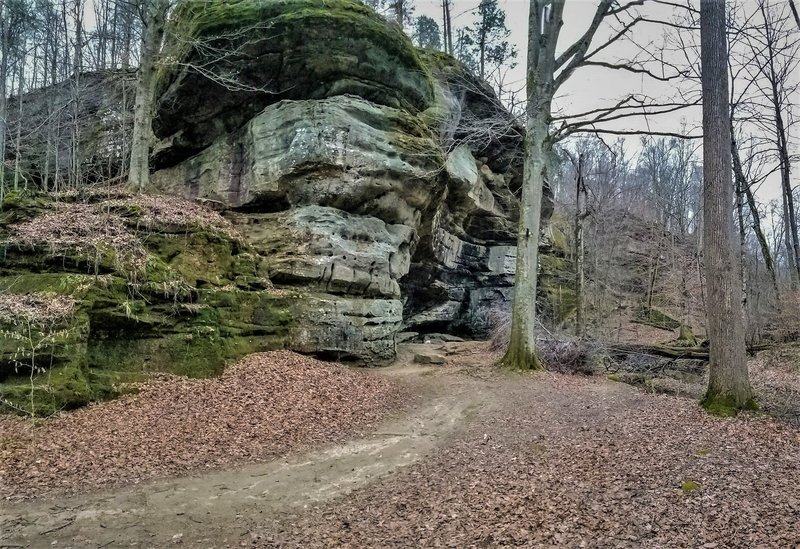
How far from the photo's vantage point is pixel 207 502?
5.18 metres

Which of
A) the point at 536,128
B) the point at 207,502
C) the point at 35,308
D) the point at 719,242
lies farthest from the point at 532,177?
the point at 35,308

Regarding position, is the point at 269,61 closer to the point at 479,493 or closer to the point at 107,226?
the point at 107,226

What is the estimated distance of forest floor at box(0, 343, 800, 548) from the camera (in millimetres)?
4094

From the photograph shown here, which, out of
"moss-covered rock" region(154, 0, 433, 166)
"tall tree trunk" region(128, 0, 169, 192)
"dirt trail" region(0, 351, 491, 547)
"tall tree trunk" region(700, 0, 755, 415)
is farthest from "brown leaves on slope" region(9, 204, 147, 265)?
"tall tree trunk" region(700, 0, 755, 415)

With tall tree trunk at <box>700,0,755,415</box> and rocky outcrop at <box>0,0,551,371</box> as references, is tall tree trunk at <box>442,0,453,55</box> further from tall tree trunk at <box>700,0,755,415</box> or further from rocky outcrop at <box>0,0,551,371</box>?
tall tree trunk at <box>700,0,755,415</box>

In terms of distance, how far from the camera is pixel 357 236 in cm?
1406

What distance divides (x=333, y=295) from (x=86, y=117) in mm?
16672

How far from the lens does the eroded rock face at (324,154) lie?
13.1 meters

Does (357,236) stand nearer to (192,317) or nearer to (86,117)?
(192,317)

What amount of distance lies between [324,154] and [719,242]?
10132 mm

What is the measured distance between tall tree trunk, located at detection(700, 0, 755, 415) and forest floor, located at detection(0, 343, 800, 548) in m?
0.49

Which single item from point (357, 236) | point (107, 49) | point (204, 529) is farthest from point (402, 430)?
point (107, 49)

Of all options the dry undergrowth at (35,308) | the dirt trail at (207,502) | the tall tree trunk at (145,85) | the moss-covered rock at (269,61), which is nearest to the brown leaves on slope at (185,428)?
the dirt trail at (207,502)

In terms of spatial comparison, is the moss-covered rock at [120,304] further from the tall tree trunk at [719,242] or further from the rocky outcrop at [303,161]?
the tall tree trunk at [719,242]
